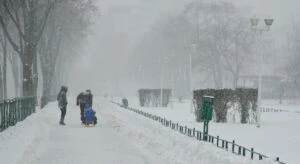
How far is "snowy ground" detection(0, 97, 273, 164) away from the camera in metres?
11.1

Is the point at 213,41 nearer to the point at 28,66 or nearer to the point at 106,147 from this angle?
the point at 28,66

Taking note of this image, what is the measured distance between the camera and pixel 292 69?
57.3 m

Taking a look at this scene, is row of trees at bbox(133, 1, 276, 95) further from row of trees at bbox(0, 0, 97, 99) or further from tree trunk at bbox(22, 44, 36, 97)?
tree trunk at bbox(22, 44, 36, 97)

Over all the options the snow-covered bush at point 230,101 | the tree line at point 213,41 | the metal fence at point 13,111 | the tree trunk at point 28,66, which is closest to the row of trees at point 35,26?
the tree trunk at point 28,66

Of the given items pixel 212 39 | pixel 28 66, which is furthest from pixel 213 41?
pixel 28 66

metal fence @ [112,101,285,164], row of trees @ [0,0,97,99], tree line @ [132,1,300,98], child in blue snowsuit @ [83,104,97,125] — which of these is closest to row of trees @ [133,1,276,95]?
tree line @ [132,1,300,98]

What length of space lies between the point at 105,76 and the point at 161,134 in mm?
112120

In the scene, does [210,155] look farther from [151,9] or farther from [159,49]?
[151,9]

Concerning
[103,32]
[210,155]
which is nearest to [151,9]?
[103,32]

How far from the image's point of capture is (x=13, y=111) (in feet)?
61.2

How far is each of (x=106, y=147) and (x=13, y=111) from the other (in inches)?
249

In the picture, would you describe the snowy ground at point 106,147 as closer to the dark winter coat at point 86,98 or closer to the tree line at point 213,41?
the dark winter coat at point 86,98

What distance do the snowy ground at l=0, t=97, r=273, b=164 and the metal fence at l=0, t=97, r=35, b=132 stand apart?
0.43m

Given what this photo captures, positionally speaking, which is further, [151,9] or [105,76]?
[151,9]
